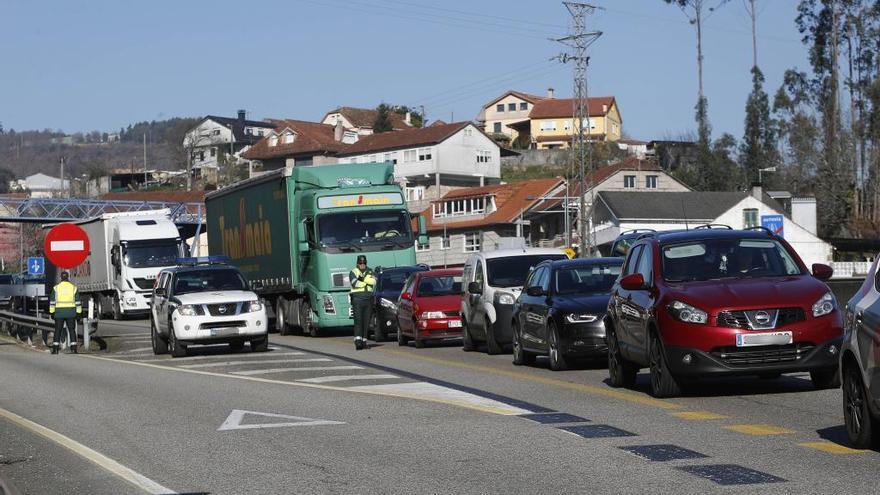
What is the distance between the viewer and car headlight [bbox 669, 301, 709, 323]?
1406 centimetres

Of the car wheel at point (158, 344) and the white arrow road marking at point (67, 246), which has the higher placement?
the white arrow road marking at point (67, 246)

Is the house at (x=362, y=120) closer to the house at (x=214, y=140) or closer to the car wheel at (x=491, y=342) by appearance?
the house at (x=214, y=140)

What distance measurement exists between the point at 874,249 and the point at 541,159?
63042mm

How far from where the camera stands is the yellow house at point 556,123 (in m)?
157

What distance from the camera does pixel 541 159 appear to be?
139 m

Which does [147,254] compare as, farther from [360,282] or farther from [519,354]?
[519,354]

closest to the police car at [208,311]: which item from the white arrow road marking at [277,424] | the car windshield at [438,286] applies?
the car windshield at [438,286]

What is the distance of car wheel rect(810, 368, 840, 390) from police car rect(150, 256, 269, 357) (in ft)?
45.4

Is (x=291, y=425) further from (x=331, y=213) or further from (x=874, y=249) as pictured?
(x=874, y=249)

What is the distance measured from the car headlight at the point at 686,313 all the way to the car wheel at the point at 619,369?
2.14m

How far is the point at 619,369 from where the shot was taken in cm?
1650

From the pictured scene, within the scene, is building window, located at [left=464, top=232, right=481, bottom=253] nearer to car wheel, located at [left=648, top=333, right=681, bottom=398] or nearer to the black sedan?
the black sedan

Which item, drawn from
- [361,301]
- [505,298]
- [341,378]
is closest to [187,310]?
[361,301]

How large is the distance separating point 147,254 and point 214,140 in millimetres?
138190
